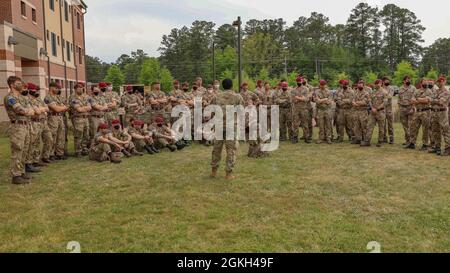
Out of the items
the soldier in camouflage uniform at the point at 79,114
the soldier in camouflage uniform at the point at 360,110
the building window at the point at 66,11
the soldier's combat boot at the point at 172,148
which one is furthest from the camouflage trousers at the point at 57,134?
the building window at the point at 66,11

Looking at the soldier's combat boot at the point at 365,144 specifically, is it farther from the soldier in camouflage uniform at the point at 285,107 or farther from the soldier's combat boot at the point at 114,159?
the soldier's combat boot at the point at 114,159

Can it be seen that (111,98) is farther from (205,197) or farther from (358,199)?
(358,199)

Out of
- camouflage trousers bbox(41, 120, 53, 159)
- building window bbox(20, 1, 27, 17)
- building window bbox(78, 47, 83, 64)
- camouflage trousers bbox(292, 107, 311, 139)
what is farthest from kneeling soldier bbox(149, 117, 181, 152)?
building window bbox(78, 47, 83, 64)

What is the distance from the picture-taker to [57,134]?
11.3 meters

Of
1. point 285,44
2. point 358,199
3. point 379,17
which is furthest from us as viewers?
point 285,44

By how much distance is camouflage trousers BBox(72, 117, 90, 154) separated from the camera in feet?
38.0

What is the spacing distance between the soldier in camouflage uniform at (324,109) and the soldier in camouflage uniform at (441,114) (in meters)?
3.28

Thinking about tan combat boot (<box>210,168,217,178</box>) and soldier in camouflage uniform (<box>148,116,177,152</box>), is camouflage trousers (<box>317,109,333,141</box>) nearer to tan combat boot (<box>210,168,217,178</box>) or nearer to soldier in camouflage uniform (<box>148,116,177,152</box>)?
soldier in camouflage uniform (<box>148,116,177,152</box>)

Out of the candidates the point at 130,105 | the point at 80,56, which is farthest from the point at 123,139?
the point at 80,56

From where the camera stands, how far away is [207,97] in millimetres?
14906

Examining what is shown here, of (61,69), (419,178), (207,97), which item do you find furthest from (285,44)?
(419,178)

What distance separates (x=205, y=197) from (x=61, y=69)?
3031 cm

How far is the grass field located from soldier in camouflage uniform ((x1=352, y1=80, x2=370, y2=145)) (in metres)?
2.92

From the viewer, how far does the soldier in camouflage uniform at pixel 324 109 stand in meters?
13.7
